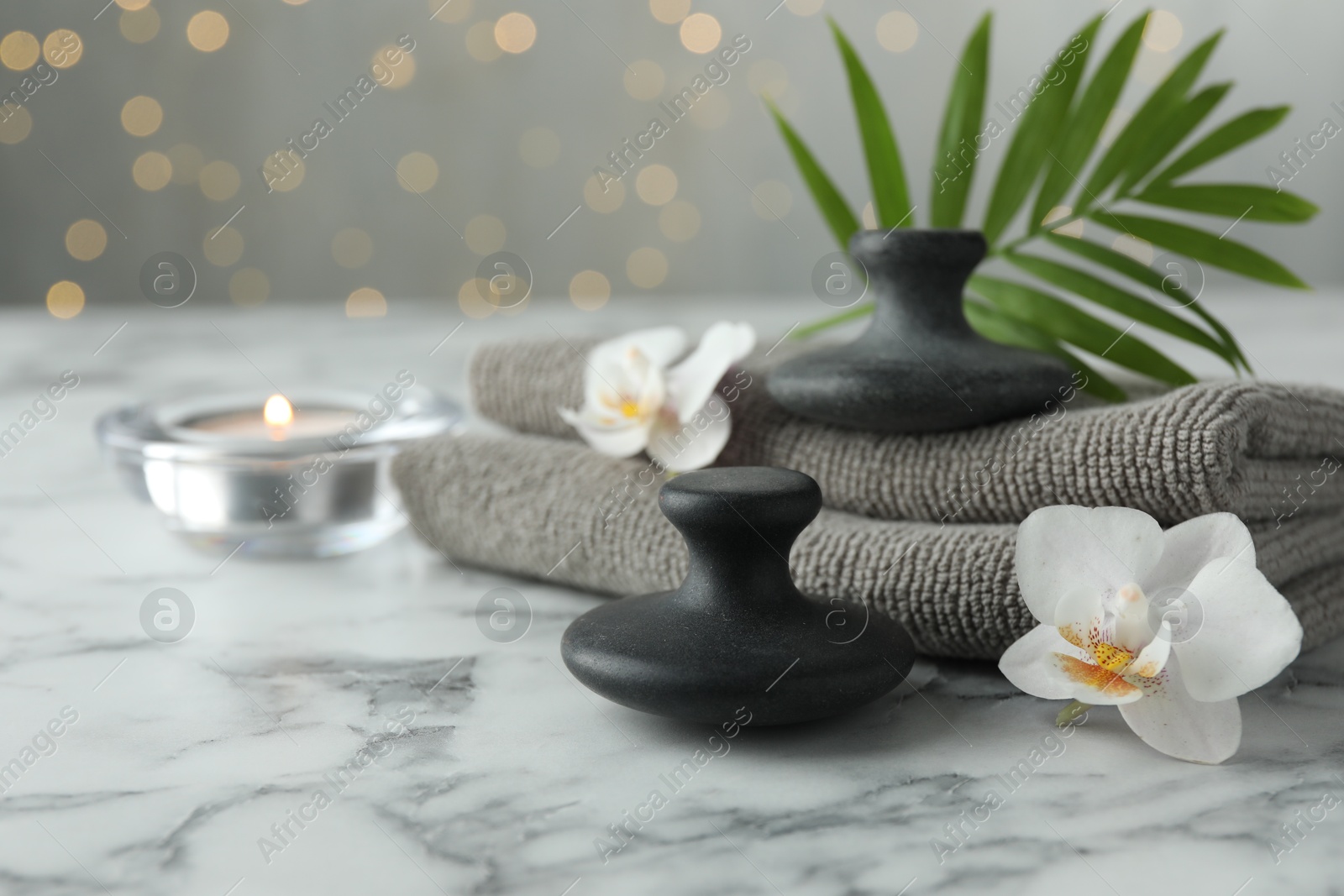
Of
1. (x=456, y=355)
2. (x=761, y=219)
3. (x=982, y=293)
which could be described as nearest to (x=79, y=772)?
(x=982, y=293)

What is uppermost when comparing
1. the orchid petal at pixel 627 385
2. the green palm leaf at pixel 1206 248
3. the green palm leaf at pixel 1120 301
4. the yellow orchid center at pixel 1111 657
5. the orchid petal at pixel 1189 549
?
the green palm leaf at pixel 1206 248

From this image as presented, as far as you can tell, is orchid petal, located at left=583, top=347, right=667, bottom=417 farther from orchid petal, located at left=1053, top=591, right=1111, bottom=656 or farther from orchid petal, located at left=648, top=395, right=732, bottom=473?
orchid petal, located at left=1053, top=591, right=1111, bottom=656

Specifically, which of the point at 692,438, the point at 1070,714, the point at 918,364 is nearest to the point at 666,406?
the point at 692,438

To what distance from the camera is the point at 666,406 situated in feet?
1.82

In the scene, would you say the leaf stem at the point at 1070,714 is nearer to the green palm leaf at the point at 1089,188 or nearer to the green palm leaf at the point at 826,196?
the green palm leaf at the point at 1089,188

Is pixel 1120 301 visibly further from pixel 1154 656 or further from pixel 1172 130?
pixel 1154 656

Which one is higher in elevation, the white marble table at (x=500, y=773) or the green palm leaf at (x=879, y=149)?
the green palm leaf at (x=879, y=149)

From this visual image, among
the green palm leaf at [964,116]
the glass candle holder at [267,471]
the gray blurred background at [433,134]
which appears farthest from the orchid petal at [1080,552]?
the gray blurred background at [433,134]

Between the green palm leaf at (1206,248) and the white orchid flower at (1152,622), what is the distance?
0.18 m

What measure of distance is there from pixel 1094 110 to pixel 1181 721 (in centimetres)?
31

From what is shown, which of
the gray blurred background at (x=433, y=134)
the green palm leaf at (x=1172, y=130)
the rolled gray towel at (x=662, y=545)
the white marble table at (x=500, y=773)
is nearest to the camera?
the white marble table at (x=500, y=773)

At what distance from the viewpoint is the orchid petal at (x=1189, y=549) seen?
40 centimetres

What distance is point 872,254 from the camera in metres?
0.51

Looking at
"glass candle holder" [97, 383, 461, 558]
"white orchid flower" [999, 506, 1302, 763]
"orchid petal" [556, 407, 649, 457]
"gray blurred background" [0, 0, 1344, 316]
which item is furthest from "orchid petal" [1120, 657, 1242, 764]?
"gray blurred background" [0, 0, 1344, 316]
